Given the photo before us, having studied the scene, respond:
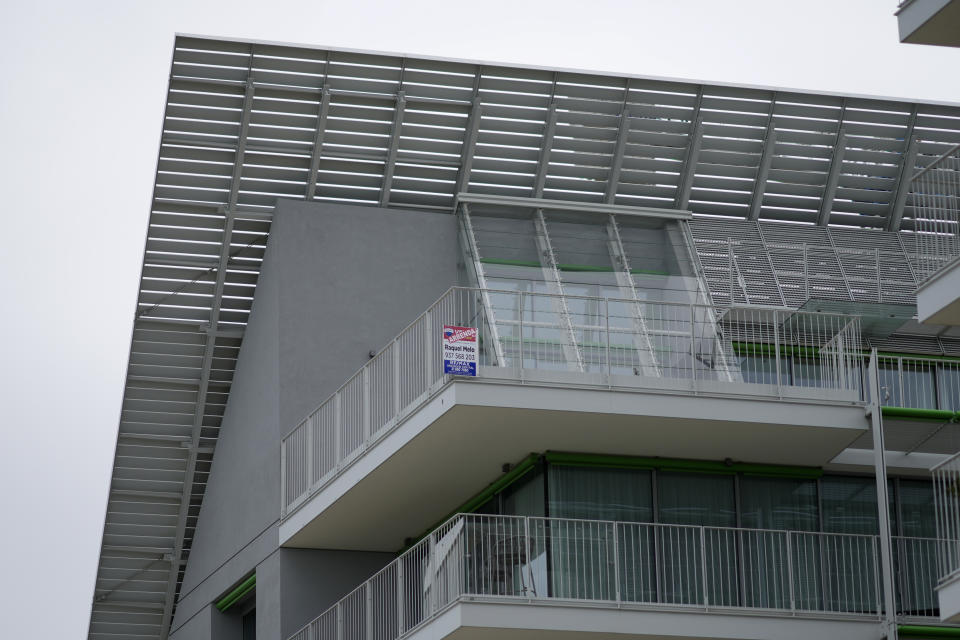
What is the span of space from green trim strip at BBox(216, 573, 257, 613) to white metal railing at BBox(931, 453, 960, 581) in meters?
10.1

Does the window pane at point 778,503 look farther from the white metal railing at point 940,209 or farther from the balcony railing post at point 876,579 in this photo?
the white metal railing at point 940,209

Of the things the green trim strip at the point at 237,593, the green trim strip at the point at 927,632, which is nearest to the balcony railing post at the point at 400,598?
the green trim strip at the point at 237,593

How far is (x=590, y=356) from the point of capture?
23.0 m

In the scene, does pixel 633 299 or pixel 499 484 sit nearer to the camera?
pixel 499 484

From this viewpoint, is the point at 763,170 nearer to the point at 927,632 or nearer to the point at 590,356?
the point at 590,356

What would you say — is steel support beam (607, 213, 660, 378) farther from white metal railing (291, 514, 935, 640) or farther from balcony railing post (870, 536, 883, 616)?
balcony railing post (870, 536, 883, 616)

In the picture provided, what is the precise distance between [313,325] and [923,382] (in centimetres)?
869

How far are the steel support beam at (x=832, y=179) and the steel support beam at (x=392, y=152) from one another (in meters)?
6.80

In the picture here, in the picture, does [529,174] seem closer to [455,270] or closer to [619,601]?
[455,270]

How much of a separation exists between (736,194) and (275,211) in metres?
7.20

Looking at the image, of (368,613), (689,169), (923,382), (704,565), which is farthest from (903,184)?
(368,613)

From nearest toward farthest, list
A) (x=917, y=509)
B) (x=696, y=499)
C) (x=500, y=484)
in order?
(x=696, y=499) → (x=500, y=484) → (x=917, y=509)

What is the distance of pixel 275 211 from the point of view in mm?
26266

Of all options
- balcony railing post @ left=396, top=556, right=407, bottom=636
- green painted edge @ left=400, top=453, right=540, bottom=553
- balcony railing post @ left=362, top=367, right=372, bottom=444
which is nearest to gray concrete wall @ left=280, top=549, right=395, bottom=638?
green painted edge @ left=400, top=453, right=540, bottom=553
